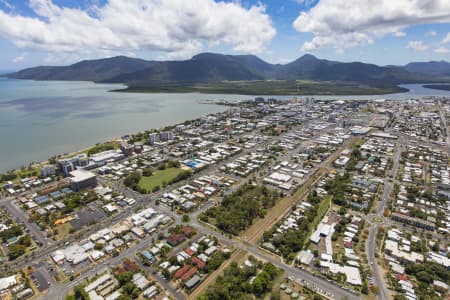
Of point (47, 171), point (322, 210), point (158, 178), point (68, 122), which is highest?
point (47, 171)

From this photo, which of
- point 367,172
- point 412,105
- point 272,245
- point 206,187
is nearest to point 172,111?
point 206,187

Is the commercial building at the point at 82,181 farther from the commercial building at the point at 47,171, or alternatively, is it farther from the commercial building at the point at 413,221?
the commercial building at the point at 413,221

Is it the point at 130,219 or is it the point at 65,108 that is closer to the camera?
the point at 130,219

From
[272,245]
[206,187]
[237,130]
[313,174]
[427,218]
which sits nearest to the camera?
[272,245]

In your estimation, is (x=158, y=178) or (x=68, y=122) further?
(x=68, y=122)

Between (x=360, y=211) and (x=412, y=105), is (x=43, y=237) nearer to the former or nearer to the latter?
(x=360, y=211)

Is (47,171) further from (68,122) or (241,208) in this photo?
(68,122)

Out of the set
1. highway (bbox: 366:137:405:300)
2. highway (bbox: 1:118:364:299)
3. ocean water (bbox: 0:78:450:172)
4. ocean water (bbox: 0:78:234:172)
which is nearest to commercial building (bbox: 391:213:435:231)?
highway (bbox: 366:137:405:300)

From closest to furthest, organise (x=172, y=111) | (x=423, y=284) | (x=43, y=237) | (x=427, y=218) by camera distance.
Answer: (x=423, y=284) → (x=43, y=237) → (x=427, y=218) → (x=172, y=111)

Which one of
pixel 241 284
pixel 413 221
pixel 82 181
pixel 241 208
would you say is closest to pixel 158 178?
pixel 82 181

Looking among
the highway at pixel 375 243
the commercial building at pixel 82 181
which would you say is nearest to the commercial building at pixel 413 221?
the highway at pixel 375 243
